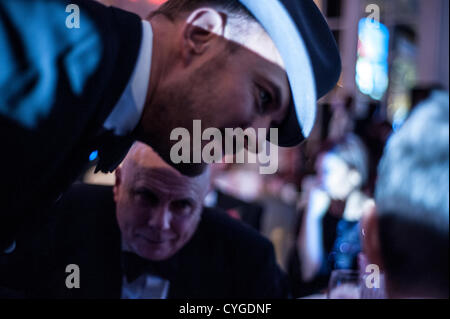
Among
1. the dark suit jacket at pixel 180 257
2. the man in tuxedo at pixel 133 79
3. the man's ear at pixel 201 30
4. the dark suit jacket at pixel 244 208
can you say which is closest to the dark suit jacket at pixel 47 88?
the man in tuxedo at pixel 133 79

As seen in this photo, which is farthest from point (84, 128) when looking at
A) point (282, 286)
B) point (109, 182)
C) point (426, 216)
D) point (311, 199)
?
point (311, 199)

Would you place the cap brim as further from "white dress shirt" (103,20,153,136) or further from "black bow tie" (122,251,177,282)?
"black bow tie" (122,251,177,282)

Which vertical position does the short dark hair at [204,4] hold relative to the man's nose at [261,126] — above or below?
above

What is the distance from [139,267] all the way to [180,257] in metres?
0.10

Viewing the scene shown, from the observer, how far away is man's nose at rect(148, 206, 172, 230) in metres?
1.06

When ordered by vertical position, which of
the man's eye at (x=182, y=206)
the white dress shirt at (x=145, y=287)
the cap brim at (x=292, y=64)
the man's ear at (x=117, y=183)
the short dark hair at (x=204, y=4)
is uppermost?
the short dark hair at (x=204, y=4)

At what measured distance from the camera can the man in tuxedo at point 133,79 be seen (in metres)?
0.69

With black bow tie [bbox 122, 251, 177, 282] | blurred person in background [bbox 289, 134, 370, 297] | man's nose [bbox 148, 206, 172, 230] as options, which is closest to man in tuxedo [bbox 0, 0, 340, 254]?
man's nose [bbox 148, 206, 172, 230]

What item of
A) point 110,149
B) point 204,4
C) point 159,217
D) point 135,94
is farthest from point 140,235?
point 204,4

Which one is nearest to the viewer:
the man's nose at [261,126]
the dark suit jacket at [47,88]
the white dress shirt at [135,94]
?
the dark suit jacket at [47,88]

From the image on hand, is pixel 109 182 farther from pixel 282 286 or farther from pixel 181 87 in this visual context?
pixel 282 286

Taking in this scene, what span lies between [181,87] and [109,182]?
31 centimetres

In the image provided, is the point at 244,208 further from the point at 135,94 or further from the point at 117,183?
the point at 135,94

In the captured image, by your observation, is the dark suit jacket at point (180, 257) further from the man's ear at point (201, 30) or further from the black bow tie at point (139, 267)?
the man's ear at point (201, 30)
